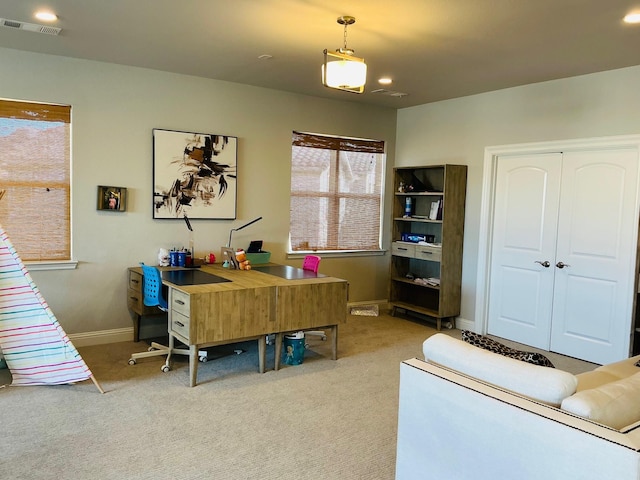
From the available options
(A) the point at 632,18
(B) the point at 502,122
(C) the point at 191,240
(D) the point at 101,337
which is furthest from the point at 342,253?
(A) the point at 632,18

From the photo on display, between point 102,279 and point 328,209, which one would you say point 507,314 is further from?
point 102,279

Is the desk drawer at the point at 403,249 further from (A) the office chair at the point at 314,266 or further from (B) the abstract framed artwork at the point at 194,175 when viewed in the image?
(B) the abstract framed artwork at the point at 194,175

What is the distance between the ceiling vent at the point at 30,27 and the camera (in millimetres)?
3586

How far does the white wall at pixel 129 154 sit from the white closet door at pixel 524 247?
8.05 ft

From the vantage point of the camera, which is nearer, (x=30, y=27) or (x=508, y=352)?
(x=508, y=352)

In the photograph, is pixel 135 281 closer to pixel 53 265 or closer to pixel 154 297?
pixel 154 297

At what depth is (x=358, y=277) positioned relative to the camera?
6477mm

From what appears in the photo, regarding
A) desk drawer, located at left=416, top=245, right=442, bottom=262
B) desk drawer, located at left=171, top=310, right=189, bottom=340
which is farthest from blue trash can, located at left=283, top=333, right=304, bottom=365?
desk drawer, located at left=416, top=245, right=442, bottom=262

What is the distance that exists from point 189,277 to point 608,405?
3.32 meters

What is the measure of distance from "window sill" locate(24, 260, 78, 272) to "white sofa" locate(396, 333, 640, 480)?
3532 millimetres

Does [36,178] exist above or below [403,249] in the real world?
above

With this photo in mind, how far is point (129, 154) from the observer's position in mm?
4844

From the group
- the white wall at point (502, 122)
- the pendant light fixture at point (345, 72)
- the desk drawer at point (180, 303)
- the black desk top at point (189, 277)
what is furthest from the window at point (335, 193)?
the pendant light fixture at point (345, 72)

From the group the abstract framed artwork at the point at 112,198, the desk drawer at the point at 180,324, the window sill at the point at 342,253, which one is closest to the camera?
the desk drawer at the point at 180,324
